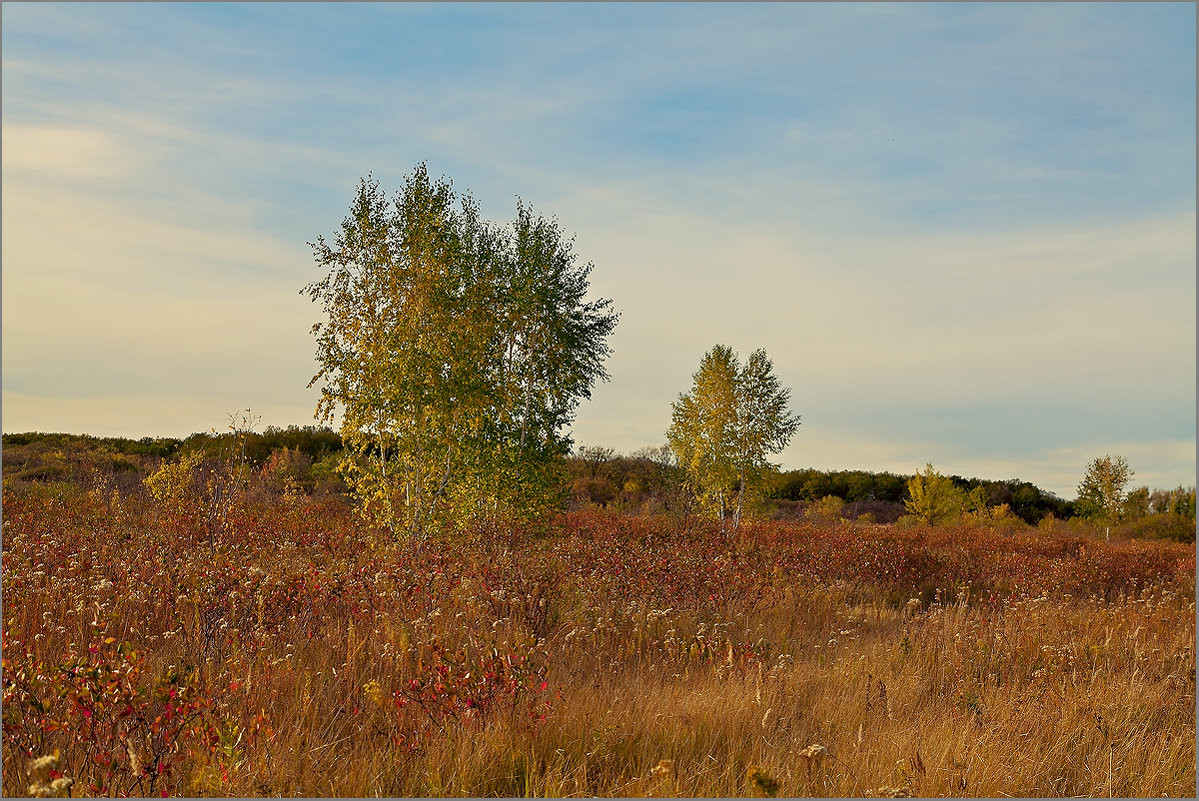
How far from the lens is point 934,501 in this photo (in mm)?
33031

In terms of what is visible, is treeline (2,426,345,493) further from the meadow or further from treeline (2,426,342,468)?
the meadow

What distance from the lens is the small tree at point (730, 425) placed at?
85.4 ft

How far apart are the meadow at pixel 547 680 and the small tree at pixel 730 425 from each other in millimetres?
14808

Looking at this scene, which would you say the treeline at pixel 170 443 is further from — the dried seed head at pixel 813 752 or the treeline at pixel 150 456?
the dried seed head at pixel 813 752

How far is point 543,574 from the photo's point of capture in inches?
343

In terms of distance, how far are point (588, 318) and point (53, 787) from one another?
16342 millimetres

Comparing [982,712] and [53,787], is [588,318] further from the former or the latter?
[53,787]

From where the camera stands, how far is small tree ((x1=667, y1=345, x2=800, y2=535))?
1024 inches

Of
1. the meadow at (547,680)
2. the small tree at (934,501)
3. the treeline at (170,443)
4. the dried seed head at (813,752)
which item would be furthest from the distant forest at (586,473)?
the dried seed head at (813,752)

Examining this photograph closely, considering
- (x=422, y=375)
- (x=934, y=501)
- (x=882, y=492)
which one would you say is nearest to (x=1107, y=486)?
(x=934, y=501)

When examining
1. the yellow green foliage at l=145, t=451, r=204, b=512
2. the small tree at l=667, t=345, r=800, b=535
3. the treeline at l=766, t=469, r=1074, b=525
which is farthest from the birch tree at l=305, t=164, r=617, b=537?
the treeline at l=766, t=469, r=1074, b=525

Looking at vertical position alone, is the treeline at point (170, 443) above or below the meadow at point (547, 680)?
above

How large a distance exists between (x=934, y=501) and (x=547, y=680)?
31188mm

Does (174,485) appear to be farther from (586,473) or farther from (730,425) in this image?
(586,473)
